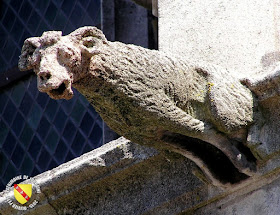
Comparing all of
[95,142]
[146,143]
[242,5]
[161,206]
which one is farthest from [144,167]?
[95,142]

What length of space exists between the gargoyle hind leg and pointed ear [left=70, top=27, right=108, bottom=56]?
431 millimetres

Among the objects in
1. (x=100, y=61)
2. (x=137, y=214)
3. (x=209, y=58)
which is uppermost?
(x=100, y=61)

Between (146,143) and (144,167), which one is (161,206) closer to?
(144,167)

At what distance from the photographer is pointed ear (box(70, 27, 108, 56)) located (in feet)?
14.8

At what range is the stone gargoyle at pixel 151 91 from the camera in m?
4.46

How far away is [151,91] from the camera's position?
461cm

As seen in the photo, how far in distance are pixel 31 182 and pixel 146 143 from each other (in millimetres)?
1231

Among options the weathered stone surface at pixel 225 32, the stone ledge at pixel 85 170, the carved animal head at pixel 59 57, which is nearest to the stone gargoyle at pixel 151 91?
the carved animal head at pixel 59 57

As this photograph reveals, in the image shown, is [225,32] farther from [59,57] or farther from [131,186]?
[59,57]

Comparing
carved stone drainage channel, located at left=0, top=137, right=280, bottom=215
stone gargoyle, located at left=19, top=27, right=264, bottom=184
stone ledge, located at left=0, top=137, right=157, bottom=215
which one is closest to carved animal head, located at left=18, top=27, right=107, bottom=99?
stone gargoyle, located at left=19, top=27, right=264, bottom=184

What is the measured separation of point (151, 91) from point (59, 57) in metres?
0.45

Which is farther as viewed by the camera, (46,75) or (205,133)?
(205,133)

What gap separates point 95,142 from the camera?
6.80 m

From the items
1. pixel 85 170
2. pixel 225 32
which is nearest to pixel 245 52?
pixel 225 32
